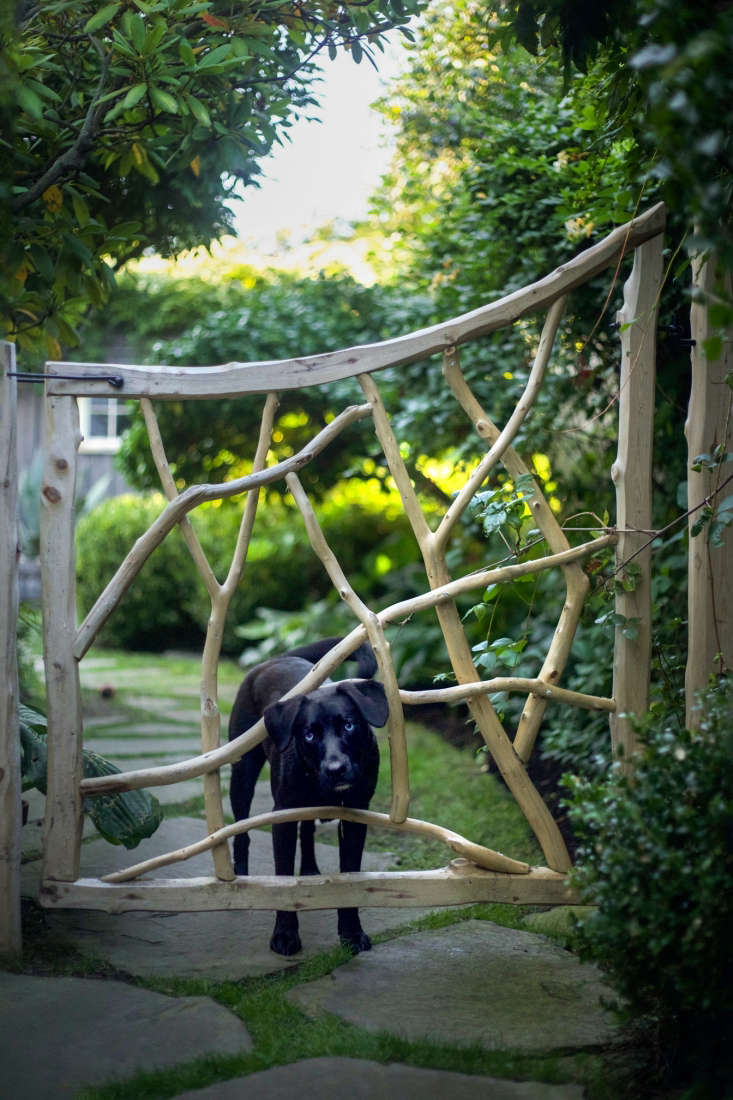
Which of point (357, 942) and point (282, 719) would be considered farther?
point (357, 942)

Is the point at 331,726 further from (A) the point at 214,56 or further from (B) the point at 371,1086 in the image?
(A) the point at 214,56

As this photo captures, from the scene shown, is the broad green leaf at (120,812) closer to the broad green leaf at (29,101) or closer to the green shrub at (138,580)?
the broad green leaf at (29,101)

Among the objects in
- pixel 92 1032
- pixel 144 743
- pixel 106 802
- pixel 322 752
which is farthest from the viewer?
pixel 144 743

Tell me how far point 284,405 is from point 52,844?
4334mm

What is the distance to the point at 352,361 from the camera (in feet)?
7.98

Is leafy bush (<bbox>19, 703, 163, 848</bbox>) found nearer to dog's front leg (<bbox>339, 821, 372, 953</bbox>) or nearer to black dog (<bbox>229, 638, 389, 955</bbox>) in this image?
black dog (<bbox>229, 638, 389, 955</bbox>)

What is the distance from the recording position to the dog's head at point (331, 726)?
7.60 feet

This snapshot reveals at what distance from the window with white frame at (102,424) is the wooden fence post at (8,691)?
33.2ft

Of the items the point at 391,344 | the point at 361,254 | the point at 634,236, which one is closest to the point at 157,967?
the point at 391,344

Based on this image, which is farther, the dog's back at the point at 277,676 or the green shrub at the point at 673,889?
the dog's back at the point at 277,676

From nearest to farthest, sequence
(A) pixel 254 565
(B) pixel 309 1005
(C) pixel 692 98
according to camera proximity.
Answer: (C) pixel 692 98
(B) pixel 309 1005
(A) pixel 254 565

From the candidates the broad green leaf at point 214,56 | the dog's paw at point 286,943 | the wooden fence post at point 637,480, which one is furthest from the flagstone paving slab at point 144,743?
the broad green leaf at point 214,56

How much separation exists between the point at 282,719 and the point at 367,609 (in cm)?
34

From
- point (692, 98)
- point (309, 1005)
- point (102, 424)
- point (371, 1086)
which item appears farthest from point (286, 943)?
point (102, 424)
